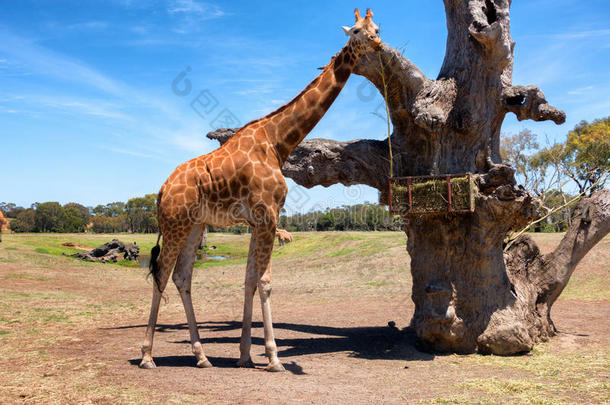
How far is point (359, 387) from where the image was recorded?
5602 millimetres

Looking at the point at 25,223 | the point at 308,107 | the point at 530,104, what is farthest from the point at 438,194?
the point at 25,223

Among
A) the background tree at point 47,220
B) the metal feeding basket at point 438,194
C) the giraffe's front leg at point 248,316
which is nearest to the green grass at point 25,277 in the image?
the giraffe's front leg at point 248,316

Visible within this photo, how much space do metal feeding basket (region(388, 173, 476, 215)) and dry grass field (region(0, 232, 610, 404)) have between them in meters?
2.48

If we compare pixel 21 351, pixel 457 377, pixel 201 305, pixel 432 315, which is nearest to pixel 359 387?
pixel 457 377

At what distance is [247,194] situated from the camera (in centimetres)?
657

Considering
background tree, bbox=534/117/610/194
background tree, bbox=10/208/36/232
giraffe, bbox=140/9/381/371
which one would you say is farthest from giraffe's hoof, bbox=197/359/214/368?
background tree, bbox=10/208/36/232

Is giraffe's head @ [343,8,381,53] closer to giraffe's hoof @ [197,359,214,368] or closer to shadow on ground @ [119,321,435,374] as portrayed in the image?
shadow on ground @ [119,321,435,374]

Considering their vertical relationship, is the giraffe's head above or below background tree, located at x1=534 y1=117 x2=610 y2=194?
below

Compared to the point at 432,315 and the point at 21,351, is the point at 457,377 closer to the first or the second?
the point at 432,315

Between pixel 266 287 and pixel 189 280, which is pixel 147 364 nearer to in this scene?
pixel 189 280

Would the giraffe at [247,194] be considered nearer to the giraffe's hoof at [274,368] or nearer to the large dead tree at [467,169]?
the giraffe's hoof at [274,368]

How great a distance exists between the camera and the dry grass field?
16.9 ft

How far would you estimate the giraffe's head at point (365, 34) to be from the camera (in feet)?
22.6

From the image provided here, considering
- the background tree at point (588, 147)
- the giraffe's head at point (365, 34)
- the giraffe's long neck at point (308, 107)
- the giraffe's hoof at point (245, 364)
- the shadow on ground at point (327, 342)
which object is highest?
the background tree at point (588, 147)
